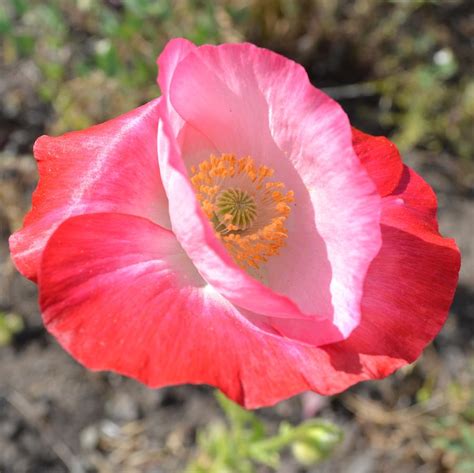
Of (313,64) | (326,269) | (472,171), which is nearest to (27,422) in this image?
(326,269)

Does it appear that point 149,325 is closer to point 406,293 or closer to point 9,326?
point 406,293

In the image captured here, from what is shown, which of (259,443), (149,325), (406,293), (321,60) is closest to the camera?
(149,325)

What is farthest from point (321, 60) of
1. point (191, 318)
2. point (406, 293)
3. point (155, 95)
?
point (191, 318)

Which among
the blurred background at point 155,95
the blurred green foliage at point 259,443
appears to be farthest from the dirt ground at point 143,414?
the blurred green foliage at point 259,443

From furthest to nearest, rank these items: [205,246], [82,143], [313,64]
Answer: [313,64], [82,143], [205,246]

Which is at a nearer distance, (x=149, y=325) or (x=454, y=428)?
(x=149, y=325)

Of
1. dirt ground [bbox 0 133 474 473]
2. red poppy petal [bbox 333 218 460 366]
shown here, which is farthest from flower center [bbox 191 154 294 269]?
dirt ground [bbox 0 133 474 473]

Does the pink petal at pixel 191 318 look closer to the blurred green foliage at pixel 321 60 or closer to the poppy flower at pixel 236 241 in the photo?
the poppy flower at pixel 236 241

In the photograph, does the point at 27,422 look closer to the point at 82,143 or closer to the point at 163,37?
the point at 82,143
